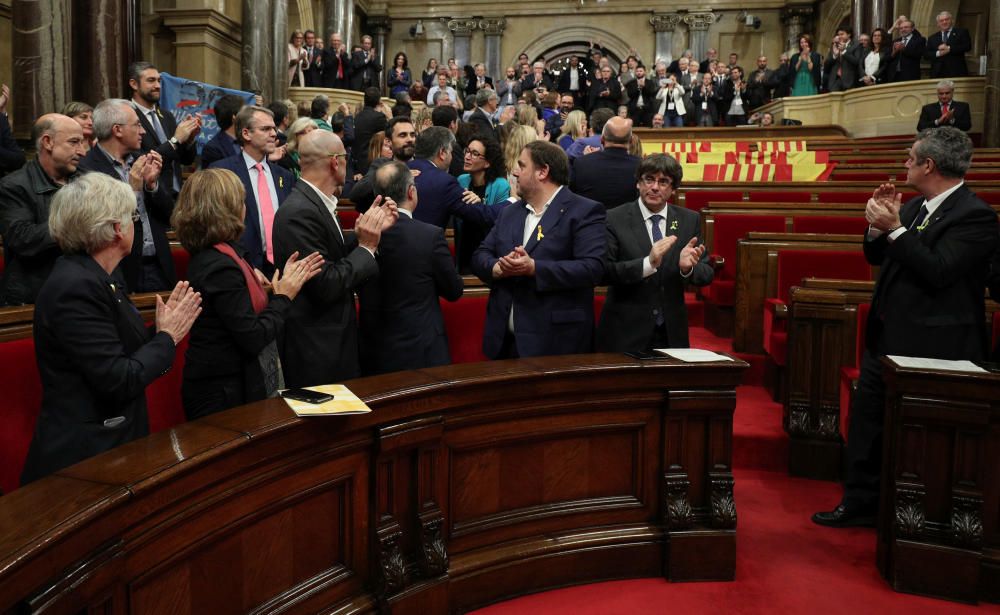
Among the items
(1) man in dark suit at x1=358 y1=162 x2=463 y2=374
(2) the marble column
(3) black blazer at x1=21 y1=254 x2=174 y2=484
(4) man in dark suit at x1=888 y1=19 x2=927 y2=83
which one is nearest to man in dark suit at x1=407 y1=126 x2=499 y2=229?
(1) man in dark suit at x1=358 y1=162 x2=463 y2=374

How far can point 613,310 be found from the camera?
3.15 metres

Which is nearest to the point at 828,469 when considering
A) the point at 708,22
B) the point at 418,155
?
the point at 418,155

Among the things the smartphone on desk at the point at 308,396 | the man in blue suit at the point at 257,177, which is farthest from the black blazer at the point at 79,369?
the man in blue suit at the point at 257,177

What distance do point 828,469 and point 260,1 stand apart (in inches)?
363

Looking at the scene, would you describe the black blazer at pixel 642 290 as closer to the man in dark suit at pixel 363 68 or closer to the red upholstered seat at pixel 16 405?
the red upholstered seat at pixel 16 405

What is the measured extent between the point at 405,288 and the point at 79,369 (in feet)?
3.72

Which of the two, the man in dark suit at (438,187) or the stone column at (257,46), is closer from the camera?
the man in dark suit at (438,187)

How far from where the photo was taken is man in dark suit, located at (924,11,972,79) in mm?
11305

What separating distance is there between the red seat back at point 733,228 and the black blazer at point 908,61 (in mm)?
8140

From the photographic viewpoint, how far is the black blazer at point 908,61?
11.7m

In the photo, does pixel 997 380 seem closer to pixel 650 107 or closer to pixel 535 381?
pixel 535 381

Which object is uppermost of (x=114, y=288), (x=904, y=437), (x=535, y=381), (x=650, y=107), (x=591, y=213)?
(x=650, y=107)

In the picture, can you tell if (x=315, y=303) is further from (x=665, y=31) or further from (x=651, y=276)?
(x=665, y=31)

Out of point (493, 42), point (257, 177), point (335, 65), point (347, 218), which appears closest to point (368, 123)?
point (347, 218)
